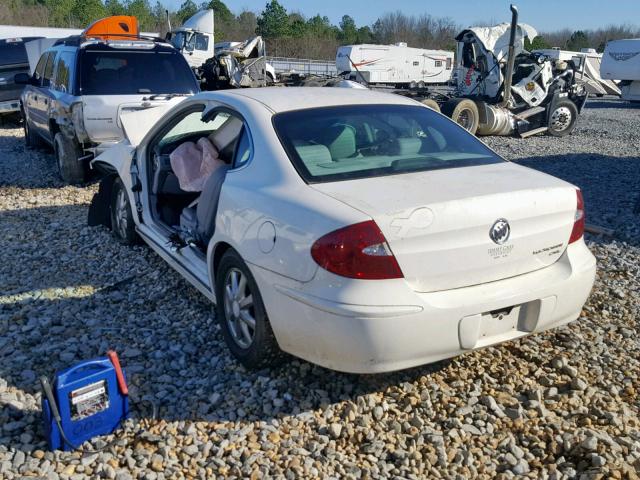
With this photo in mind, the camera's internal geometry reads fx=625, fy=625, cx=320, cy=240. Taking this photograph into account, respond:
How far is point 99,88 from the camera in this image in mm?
7992

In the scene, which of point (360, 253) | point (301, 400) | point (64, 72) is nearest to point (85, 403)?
point (301, 400)

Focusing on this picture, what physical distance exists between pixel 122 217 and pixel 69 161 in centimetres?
308

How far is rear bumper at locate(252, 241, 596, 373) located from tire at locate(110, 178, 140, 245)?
Answer: 2772 millimetres

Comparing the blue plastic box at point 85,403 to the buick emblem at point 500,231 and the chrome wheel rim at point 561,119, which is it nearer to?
the buick emblem at point 500,231

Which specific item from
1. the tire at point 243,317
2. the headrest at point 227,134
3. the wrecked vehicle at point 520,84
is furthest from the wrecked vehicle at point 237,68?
the tire at point 243,317

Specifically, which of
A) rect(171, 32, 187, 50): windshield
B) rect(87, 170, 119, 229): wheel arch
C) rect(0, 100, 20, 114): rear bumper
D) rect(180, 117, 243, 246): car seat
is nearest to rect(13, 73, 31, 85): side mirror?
rect(87, 170, 119, 229): wheel arch

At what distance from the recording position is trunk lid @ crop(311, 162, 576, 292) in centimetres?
285

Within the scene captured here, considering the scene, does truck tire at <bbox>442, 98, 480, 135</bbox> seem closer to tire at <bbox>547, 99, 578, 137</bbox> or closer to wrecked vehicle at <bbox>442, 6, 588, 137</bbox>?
wrecked vehicle at <bbox>442, 6, 588, 137</bbox>

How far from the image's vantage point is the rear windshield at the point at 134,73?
8047 mm

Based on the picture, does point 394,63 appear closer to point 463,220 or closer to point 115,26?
point 115,26

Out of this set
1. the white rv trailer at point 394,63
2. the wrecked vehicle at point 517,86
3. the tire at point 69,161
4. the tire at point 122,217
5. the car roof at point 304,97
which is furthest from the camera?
the white rv trailer at point 394,63

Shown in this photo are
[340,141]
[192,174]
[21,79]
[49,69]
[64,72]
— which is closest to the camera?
[340,141]

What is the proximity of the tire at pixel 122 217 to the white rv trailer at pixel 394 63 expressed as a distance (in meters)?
31.1

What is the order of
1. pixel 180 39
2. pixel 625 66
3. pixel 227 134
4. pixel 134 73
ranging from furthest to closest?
pixel 625 66
pixel 180 39
pixel 134 73
pixel 227 134
